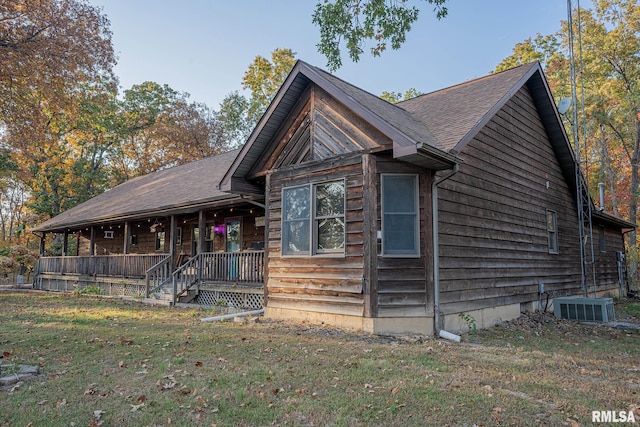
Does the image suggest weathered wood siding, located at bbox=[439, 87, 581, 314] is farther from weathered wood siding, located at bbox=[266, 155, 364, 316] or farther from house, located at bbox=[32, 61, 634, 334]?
weathered wood siding, located at bbox=[266, 155, 364, 316]

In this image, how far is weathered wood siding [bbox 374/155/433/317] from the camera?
312 inches

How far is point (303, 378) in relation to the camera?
16.7 ft

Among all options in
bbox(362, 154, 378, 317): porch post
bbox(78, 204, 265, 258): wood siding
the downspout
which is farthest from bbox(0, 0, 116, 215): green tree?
the downspout

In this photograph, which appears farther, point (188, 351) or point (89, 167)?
point (89, 167)

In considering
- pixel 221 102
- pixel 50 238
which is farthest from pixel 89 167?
pixel 221 102

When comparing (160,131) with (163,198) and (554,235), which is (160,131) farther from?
(554,235)

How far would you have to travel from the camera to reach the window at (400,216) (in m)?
8.10

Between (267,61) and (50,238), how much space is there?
980 inches

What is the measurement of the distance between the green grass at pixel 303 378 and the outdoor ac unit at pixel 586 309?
8.05ft

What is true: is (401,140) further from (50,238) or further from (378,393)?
(50,238)

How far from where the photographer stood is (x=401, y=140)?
743 cm

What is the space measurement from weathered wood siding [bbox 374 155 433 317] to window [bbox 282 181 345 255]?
0.94 meters

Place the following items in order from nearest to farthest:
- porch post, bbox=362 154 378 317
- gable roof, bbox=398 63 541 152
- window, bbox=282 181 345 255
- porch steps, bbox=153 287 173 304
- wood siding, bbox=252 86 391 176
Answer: porch post, bbox=362 154 378 317 → wood siding, bbox=252 86 391 176 → window, bbox=282 181 345 255 → gable roof, bbox=398 63 541 152 → porch steps, bbox=153 287 173 304

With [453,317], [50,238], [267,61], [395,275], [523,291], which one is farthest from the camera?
[50,238]
